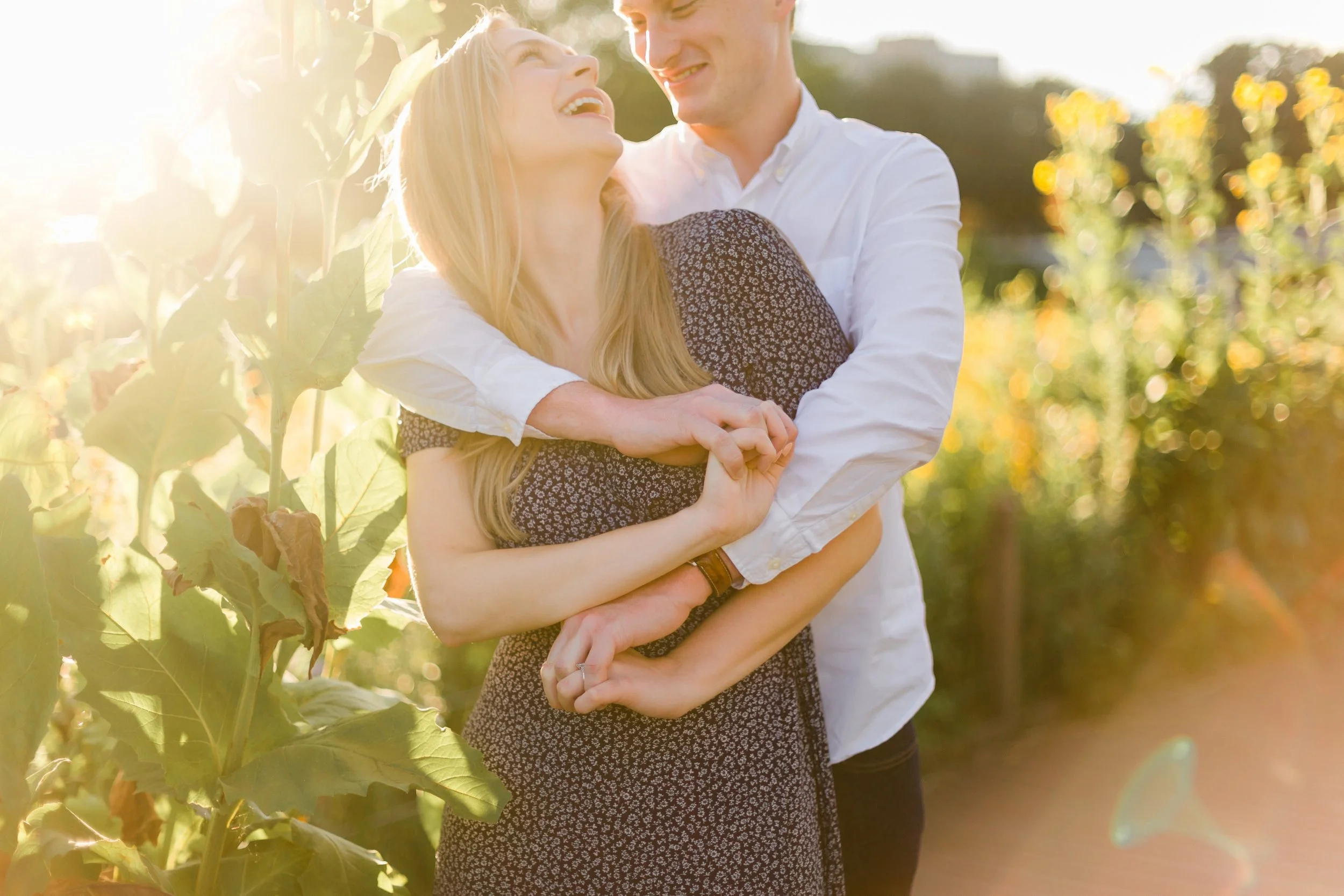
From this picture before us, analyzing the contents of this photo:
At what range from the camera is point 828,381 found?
1501 millimetres

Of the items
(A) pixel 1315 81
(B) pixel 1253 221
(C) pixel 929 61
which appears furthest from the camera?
(C) pixel 929 61

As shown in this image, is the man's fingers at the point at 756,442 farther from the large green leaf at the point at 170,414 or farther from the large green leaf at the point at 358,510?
the large green leaf at the point at 170,414

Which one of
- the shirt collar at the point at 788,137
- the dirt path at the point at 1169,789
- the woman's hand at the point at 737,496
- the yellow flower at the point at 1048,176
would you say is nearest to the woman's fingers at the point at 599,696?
the woman's hand at the point at 737,496

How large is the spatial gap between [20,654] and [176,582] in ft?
0.93

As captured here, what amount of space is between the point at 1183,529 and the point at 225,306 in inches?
189

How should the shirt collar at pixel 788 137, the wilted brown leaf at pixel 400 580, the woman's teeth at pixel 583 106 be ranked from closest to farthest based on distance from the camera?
the woman's teeth at pixel 583 106
the wilted brown leaf at pixel 400 580
the shirt collar at pixel 788 137

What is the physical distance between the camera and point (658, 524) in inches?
54.9

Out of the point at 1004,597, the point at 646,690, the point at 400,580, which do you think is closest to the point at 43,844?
the point at 646,690

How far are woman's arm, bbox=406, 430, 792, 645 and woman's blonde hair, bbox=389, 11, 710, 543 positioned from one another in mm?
236

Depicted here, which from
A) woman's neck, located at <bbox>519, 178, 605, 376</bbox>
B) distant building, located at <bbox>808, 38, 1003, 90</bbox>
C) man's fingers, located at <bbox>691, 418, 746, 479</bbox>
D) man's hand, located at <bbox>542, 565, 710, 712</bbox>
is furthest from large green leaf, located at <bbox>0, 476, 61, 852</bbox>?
distant building, located at <bbox>808, 38, 1003, 90</bbox>

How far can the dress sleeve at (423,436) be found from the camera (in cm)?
150

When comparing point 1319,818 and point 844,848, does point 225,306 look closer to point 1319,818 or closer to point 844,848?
point 844,848

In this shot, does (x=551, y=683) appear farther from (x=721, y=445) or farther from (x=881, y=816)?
(x=881, y=816)

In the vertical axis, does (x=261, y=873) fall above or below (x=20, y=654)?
below
